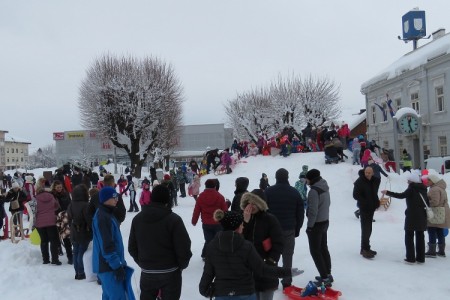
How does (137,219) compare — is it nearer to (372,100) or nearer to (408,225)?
(408,225)

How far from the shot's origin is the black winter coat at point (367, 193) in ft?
24.4

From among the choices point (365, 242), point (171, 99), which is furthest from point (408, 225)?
point (171, 99)

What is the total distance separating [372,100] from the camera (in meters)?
33.3

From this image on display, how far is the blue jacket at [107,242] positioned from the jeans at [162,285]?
67 cm

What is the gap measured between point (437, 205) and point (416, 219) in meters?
0.69

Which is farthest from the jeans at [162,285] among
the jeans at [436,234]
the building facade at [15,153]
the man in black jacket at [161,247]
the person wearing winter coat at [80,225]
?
the building facade at [15,153]

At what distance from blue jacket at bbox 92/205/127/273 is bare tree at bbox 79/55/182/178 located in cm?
2577

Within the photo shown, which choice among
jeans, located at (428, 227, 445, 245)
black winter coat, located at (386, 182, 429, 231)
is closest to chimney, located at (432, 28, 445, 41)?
jeans, located at (428, 227, 445, 245)

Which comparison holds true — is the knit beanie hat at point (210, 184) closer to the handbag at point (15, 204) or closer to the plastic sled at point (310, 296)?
the plastic sled at point (310, 296)

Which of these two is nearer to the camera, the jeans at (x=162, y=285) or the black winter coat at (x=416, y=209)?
the jeans at (x=162, y=285)

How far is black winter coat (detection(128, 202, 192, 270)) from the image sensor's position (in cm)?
407

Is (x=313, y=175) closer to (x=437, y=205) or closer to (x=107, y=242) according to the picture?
(x=437, y=205)

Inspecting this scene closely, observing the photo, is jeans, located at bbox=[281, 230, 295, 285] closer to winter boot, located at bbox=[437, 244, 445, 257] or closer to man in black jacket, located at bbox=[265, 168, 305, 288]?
man in black jacket, located at bbox=[265, 168, 305, 288]

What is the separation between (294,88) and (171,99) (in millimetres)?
17126
